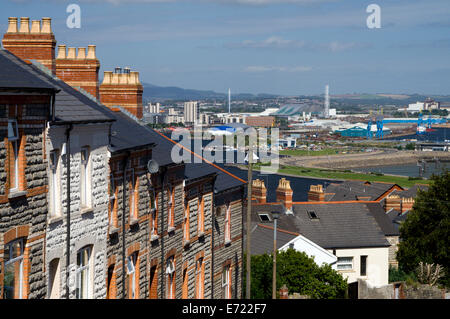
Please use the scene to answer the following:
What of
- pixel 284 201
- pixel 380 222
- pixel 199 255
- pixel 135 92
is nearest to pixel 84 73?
pixel 135 92

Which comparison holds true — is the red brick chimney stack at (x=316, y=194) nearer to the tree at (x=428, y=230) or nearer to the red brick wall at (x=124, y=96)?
the tree at (x=428, y=230)

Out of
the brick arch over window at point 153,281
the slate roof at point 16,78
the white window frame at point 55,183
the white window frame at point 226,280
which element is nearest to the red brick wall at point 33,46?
the slate roof at point 16,78

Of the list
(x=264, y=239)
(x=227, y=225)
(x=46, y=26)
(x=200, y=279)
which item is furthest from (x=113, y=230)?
(x=264, y=239)

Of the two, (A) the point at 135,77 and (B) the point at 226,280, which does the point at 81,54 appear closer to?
(A) the point at 135,77

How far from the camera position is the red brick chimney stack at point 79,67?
76.6 ft

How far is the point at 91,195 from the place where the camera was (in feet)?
53.4

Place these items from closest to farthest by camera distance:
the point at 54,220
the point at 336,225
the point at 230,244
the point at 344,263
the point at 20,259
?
1. the point at 20,259
2. the point at 54,220
3. the point at 230,244
4. the point at 344,263
5. the point at 336,225

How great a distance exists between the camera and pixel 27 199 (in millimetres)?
13297

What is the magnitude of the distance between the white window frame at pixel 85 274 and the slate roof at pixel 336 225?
3179cm

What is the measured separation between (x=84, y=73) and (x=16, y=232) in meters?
11.3

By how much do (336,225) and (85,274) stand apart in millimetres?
35335

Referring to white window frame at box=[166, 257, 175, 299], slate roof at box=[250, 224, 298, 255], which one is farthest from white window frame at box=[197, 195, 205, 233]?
slate roof at box=[250, 224, 298, 255]
